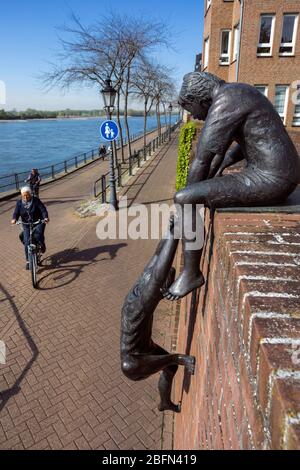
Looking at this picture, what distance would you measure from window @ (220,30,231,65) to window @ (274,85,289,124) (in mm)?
4234

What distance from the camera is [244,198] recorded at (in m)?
2.04

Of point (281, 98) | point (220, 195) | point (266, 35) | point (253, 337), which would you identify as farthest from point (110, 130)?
point (266, 35)

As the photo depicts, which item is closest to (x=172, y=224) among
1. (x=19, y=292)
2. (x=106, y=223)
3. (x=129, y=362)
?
(x=129, y=362)

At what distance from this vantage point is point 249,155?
6.96ft

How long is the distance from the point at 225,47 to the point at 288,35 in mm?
3950

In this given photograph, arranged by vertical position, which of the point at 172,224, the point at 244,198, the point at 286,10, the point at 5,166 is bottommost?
the point at 5,166

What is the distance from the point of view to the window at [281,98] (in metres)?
19.8

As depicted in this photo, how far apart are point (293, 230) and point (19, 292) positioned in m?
6.37

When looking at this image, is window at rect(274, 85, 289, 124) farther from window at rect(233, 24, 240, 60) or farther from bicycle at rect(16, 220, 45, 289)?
bicycle at rect(16, 220, 45, 289)

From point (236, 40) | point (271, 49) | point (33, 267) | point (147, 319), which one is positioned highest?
point (236, 40)

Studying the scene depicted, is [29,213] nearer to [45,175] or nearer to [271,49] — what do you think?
[45,175]

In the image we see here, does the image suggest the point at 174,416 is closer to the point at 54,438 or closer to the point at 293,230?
the point at 54,438

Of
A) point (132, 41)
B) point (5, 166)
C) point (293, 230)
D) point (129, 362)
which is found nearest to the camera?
point (293, 230)

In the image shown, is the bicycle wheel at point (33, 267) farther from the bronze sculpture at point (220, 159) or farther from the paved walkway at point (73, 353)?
the bronze sculpture at point (220, 159)
